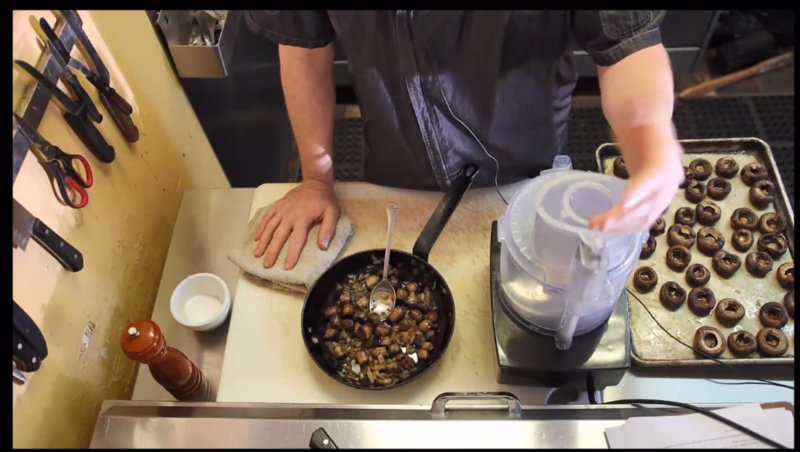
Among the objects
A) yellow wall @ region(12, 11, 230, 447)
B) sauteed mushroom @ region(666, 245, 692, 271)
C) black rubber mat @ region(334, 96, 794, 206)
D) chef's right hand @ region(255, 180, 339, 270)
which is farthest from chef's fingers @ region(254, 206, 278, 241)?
black rubber mat @ region(334, 96, 794, 206)

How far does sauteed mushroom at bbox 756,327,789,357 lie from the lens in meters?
0.97

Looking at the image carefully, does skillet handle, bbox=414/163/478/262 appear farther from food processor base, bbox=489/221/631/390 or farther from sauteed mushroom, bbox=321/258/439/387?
food processor base, bbox=489/221/631/390

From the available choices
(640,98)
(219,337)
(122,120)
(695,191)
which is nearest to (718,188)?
(695,191)

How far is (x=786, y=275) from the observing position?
41.2 inches

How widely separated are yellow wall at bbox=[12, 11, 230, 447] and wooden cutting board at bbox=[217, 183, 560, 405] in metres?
0.20

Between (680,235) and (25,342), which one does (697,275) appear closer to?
(680,235)

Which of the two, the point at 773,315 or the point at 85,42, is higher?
the point at 85,42

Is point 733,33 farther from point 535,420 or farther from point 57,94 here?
point 57,94

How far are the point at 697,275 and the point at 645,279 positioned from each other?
9 centimetres

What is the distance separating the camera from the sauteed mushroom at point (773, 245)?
42.7 inches

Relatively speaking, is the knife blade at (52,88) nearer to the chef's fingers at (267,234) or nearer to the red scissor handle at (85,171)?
the red scissor handle at (85,171)

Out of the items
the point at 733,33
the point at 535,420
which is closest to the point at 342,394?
the point at 535,420
